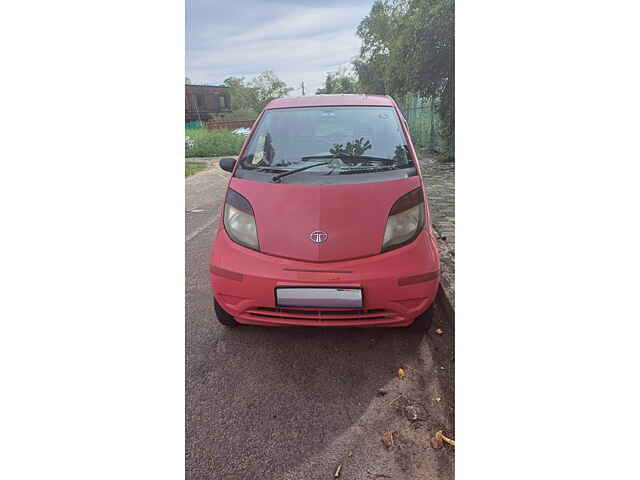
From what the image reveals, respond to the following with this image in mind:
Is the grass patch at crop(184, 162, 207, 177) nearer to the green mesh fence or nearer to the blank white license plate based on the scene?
the green mesh fence

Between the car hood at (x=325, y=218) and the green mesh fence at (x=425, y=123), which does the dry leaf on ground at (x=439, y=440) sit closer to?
the car hood at (x=325, y=218)

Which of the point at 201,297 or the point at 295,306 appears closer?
the point at 295,306

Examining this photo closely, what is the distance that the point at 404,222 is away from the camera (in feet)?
7.24

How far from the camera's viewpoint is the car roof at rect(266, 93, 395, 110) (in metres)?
3.06

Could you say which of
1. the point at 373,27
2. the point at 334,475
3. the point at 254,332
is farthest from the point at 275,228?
the point at 373,27

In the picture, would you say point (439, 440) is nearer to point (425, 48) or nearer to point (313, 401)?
point (313, 401)

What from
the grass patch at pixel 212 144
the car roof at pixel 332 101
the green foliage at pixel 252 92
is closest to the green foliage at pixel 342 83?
the green foliage at pixel 252 92

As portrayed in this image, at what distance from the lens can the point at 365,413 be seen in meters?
1.90

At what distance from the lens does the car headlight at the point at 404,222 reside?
2.16 meters

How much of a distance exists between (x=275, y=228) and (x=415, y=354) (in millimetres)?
1099

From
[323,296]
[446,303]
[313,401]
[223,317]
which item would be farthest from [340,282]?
[446,303]

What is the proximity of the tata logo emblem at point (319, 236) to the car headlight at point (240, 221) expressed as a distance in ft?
1.03

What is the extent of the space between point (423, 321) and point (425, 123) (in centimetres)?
1086

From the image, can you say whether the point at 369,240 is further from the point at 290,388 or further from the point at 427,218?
the point at 290,388
